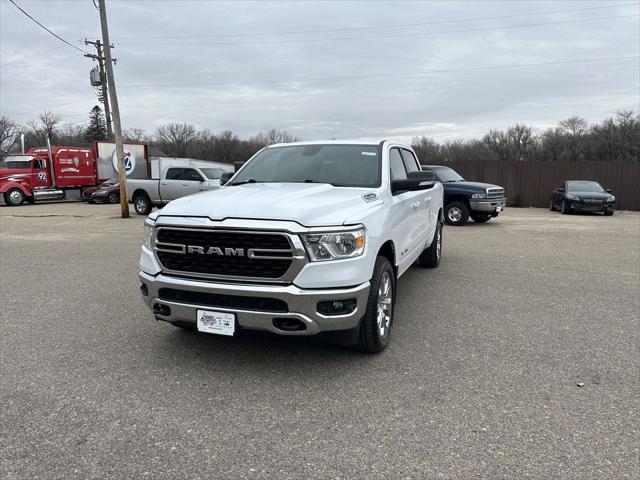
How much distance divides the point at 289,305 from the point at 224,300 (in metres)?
0.52

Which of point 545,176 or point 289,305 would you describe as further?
point 545,176

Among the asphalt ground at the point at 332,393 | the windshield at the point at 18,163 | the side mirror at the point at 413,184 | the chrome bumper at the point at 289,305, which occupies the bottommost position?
the asphalt ground at the point at 332,393

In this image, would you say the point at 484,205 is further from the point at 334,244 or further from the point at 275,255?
the point at 275,255

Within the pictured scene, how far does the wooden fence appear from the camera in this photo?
22.6 metres

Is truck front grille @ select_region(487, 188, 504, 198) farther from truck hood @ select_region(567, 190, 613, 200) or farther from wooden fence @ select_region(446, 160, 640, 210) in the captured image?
wooden fence @ select_region(446, 160, 640, 210)

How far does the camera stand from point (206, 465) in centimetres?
257

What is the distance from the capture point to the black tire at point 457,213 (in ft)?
45.2

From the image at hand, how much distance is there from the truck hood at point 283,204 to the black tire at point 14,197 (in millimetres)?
24420

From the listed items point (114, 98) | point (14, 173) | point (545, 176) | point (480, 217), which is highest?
point (114, 98)

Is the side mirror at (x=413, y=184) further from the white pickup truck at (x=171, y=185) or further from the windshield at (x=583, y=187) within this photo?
the windshield at (x=583, y=187)

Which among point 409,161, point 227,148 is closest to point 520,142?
point 227,148

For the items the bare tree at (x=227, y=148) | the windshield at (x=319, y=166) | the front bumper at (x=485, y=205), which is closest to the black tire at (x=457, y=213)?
the front bumper at (x=485, y=205)

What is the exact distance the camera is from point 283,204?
359cm

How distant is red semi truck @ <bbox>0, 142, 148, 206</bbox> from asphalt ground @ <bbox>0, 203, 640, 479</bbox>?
21044 mm
